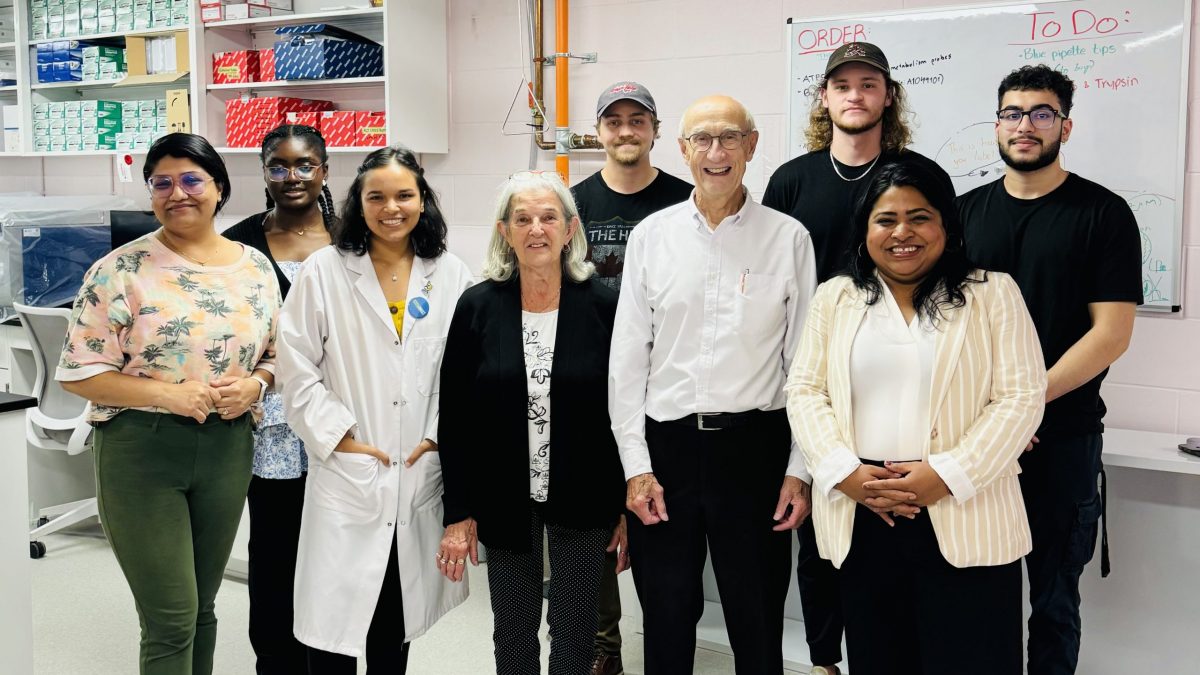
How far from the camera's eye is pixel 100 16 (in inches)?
190

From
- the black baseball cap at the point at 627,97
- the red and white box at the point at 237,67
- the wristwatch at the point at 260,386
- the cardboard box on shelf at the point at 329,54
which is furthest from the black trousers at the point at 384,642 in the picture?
the red and white box at the point at 237,67

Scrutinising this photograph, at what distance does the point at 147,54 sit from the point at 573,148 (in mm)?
2342

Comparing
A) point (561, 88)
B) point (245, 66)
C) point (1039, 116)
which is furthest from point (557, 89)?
point (1039, 116)

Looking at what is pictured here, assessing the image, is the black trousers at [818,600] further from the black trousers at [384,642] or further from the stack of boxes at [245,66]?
the stack of boxes at [245,66]

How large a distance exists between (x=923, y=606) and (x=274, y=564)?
1.48m

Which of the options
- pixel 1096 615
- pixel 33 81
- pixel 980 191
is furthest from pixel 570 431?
pixel 33 81

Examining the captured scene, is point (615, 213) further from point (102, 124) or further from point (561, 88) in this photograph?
point (102, 124)

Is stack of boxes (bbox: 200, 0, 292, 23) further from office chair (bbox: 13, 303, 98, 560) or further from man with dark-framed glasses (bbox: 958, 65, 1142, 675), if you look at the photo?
man with dark-framed glasses (bbox: 958, 65, 1142, 675)

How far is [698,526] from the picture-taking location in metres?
A: 2.12

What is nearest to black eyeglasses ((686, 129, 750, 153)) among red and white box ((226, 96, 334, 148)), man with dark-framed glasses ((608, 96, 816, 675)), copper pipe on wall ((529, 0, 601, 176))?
man with dark-framed glasses ((608, 96, 816, 675))

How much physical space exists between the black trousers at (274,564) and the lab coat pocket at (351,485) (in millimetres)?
272

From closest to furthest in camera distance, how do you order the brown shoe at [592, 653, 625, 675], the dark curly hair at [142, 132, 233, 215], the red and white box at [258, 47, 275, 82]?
the dark curly hair at [142, 132, 233, 215]
the brown shoe at [592, 653, 625, 675]
the red and white box at [258, 47, 275, 82]

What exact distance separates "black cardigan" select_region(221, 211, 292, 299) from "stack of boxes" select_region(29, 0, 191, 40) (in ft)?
7.39

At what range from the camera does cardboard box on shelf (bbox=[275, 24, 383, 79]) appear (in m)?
4.07
